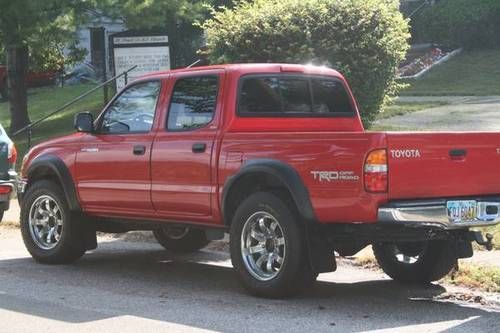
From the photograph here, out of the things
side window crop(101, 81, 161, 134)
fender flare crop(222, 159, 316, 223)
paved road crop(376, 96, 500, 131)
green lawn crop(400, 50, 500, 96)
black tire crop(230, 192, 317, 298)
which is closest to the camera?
fender flare crop(222, 159, 316, 223)

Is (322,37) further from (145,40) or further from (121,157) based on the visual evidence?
(121,157)

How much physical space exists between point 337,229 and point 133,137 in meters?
2.32

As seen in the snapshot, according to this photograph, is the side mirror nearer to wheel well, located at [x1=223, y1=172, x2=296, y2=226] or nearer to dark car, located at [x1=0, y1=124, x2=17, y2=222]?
wheel well, located at [x1=223, y1=172, x2=296, y2=226]

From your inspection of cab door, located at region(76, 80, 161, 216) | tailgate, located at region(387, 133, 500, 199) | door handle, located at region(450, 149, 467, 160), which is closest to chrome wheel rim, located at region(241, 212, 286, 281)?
tailgate, located at region(387, 133, 500, 199)

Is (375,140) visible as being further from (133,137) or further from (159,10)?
(159,10)

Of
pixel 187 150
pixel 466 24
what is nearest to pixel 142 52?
pixel 187 150

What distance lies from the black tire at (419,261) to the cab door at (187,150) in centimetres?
170

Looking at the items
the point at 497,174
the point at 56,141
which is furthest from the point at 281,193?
the point at 56,141

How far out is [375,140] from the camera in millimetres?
6062

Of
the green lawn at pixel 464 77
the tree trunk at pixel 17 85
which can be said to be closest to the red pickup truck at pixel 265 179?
the tree trunk at pixel 17 85

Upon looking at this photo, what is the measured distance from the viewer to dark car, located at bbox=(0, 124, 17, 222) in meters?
11.3

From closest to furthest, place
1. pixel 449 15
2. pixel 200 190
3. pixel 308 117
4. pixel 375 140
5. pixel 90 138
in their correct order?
pixel 375 140 → pixel 200 190 → pixel 308 117 → pixel 90 138 → pixel 449 15

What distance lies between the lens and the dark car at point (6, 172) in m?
11.3

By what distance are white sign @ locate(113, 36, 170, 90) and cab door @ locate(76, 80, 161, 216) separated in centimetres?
696
